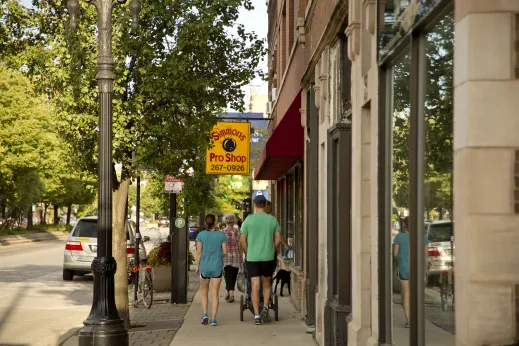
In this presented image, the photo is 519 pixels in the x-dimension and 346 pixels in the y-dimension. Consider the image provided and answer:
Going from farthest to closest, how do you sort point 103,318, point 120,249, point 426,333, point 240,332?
1. point 120,249
2. point 240,332
3. point 103,318
4. point 426,333

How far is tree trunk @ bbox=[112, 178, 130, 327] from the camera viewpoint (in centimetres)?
1307

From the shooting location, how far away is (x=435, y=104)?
549 centimetres

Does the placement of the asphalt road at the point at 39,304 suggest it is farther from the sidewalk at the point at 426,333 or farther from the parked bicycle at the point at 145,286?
the sidewalk at the point at 426,333

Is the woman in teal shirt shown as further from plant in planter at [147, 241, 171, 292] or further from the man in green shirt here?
plant in planter at [147, 241, 171, 292]

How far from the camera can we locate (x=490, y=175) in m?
4.42

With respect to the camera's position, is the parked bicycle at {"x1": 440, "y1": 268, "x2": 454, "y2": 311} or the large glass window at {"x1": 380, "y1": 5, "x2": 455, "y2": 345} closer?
the parked bicycle at {"x1": 440, "y1": 268, "x2": 454, "y2": 311}

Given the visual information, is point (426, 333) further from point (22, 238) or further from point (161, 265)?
point (22, 238)

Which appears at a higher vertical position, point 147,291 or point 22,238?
point 147,291

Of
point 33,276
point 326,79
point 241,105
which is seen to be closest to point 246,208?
point 33,276

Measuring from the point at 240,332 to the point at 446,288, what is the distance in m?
8.22

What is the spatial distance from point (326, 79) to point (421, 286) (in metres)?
6.44

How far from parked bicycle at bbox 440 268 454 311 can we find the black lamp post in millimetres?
5307

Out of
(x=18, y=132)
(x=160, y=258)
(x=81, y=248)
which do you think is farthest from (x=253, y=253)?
(x=18, y=132)

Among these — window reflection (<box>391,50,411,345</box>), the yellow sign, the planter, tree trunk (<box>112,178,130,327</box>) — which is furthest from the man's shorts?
the yellow sign
